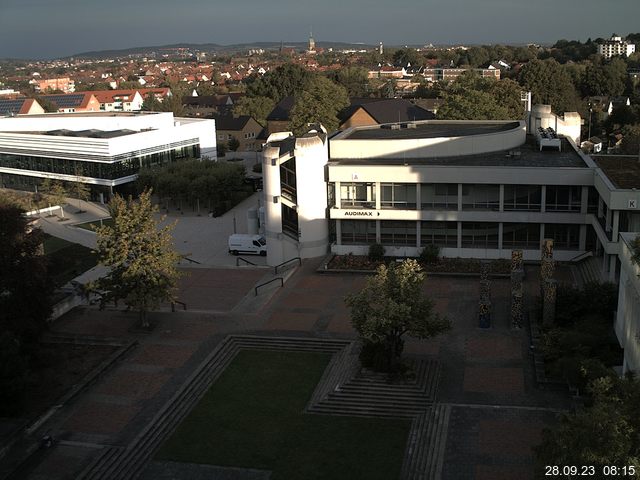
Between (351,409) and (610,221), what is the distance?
1634 centimetres

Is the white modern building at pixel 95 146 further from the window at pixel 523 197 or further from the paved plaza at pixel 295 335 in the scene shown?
the window at pixel 523 197

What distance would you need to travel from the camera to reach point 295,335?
3050cm

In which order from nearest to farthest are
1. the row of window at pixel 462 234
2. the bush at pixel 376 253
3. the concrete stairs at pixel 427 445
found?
1. the concrete stairs at pixel 427 445
2. the row of window at pixel 462 234
3. the bush at pixel 376 253

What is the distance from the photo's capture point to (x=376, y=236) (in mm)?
41000

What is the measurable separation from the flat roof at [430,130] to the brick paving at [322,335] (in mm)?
12025

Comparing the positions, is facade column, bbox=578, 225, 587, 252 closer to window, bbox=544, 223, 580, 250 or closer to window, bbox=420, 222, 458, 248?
window, bbox=544, 223, 580, 250

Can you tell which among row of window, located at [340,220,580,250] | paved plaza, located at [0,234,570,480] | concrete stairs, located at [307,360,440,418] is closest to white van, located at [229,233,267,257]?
paved plaza, located at [0,234,570,480]

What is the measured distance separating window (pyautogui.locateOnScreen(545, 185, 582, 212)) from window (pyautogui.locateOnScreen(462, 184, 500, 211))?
264 cm

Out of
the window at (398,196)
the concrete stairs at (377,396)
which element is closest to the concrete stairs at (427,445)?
the concrete stairs at (377,396)

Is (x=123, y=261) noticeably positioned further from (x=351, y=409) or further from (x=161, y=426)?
(x=351, y=409)

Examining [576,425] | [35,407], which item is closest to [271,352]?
[35,407]

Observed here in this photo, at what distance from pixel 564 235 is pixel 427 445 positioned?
2021cm

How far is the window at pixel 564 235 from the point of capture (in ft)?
126

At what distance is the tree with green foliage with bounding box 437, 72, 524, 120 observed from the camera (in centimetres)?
6581
